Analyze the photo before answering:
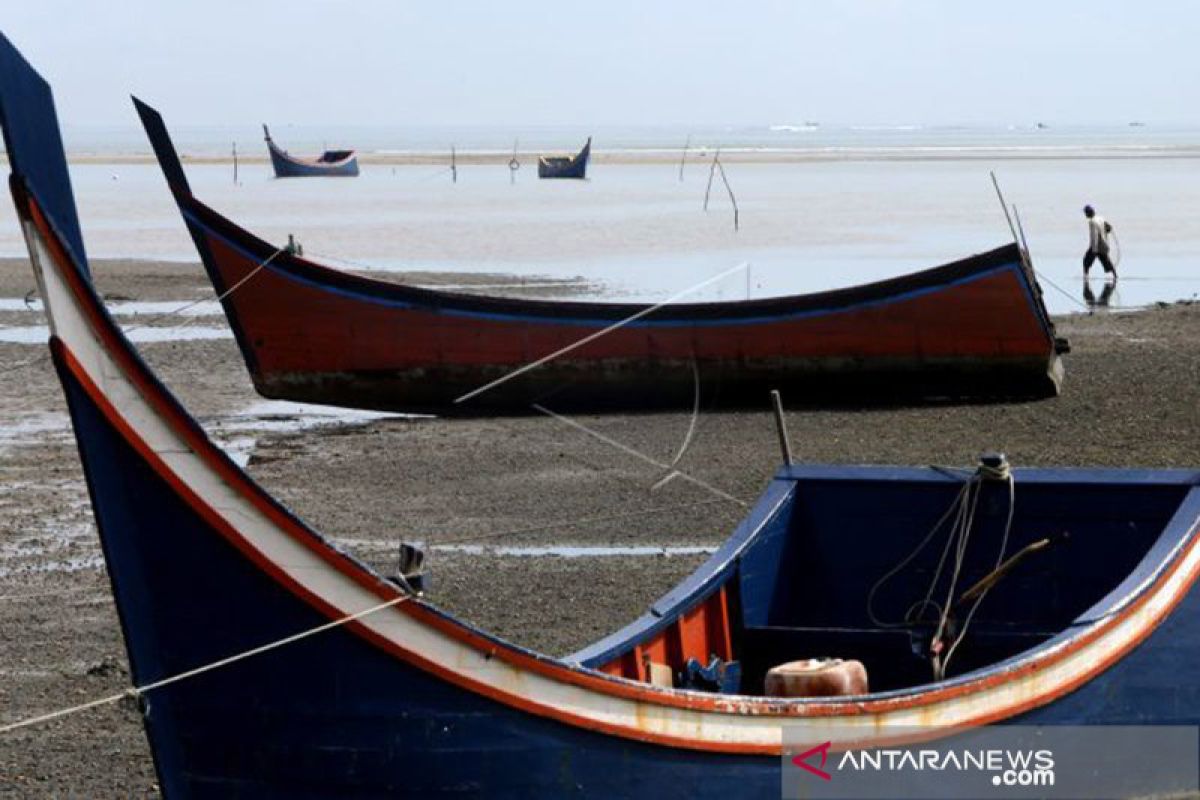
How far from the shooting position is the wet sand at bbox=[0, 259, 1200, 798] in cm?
961

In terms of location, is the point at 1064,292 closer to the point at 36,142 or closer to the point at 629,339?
the point at 629,339

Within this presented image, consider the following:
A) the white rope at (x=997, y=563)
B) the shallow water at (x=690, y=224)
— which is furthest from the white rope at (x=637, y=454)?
the shallow water at (x=690, y=224)

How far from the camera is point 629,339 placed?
17.3 meters

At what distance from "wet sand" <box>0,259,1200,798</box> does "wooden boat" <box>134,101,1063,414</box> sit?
359mm

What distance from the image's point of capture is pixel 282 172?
82562 millimetres

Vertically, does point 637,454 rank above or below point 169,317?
below

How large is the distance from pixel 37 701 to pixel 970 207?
4806cm

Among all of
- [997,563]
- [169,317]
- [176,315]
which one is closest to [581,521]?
[997,563]

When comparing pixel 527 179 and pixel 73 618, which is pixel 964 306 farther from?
pixel 527 179

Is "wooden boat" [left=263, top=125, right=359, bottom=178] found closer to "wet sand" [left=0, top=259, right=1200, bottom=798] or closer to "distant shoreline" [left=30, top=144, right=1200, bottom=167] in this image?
"distant shoreline" [left=30, top=144, right=1200, bottom=167]

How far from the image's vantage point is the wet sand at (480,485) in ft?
31.5

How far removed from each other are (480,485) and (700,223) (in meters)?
34.3

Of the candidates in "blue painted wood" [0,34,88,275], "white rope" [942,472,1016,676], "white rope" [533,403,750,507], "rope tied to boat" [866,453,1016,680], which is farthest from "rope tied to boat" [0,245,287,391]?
"blue painted wood" [0,34,88,275]

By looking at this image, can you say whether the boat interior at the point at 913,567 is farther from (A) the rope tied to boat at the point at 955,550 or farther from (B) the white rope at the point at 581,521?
(B) the white rope at the point at 581,521
